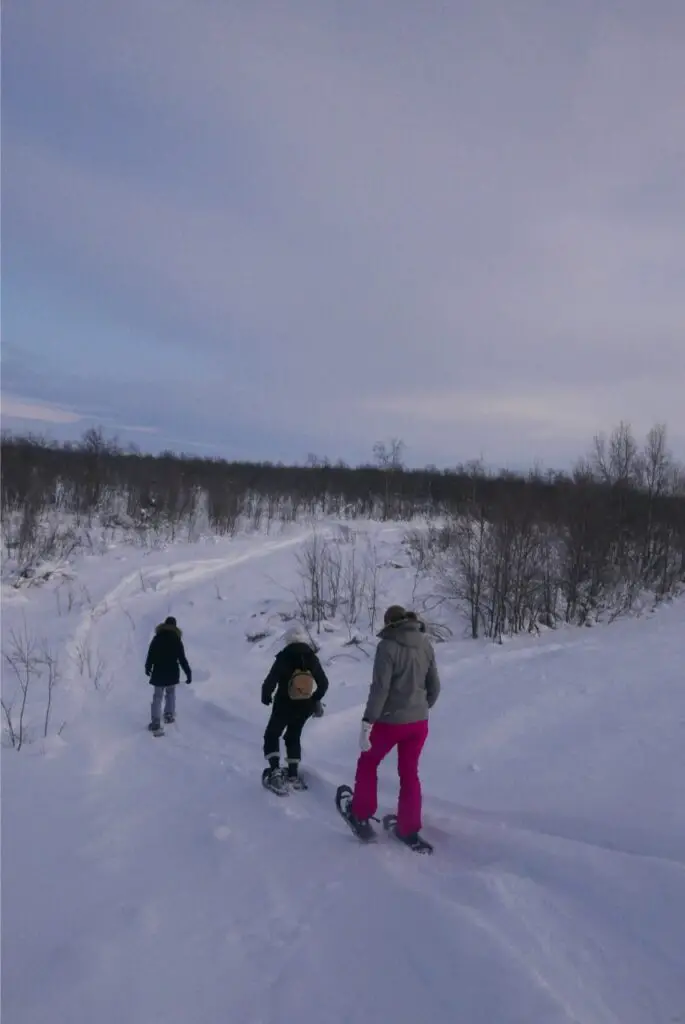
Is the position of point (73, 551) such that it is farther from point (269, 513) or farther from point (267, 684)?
point (267, 684)

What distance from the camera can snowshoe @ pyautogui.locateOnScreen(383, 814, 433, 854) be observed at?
4.68 meters

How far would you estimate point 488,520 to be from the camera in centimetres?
1419

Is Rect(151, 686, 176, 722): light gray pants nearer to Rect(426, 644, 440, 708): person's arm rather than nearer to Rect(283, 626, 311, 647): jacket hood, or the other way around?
Rect(283, 626, 311, 647): jacket hood

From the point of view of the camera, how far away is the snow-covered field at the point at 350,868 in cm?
320

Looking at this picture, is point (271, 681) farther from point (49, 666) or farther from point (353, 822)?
point (49, 666)

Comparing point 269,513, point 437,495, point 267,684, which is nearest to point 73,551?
point 269,513

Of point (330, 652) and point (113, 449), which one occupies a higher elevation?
point (113, 449)

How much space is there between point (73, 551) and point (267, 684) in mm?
17911

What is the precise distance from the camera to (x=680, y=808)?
15.8 feet

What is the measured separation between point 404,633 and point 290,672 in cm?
148

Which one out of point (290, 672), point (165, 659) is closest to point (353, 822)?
point (290, 672)

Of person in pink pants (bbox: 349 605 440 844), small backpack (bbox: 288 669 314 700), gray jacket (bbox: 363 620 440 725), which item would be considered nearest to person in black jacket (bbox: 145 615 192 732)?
small backpack (bbox: 288 669 314 700)

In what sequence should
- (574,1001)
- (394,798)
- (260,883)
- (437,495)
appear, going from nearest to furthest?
(574,1001), (260,883), (394,798), (437,495)

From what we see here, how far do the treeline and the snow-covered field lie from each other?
15.7 feet
